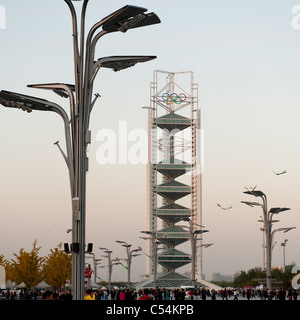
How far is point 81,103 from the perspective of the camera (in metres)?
23.9

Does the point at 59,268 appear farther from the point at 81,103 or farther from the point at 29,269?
the point at 81,103

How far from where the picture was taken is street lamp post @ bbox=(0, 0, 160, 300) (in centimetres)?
2309

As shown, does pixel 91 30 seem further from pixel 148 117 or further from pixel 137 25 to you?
pixel 148 117

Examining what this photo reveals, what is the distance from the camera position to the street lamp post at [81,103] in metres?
23.1

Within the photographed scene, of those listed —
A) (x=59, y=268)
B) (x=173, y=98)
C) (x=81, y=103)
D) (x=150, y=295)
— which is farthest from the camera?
(x=173, y=98)

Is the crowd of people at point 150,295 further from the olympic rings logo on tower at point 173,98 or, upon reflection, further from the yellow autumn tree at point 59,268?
the olympic rings logo on tower at point 173,98

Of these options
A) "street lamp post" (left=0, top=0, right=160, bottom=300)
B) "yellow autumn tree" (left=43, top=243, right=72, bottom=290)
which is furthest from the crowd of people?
"yellow autumn tree" (left=43, top=243, right=72, bottom=290)

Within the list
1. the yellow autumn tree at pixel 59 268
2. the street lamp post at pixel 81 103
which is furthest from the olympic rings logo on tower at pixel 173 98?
the street lamp post at pixel 81 103

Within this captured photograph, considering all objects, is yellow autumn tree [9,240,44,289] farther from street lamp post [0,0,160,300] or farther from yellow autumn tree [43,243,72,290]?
street lamp post [0,0,160,300]

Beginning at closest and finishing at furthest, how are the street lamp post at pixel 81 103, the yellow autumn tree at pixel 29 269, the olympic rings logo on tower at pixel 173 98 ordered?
1. the street lamp post at pixel 81 103
2. the yellow autumn tree at pixel 29 269
3. the olympic rings logo on tower at pixel 173 98

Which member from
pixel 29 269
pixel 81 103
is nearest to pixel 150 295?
pixel 29 269
